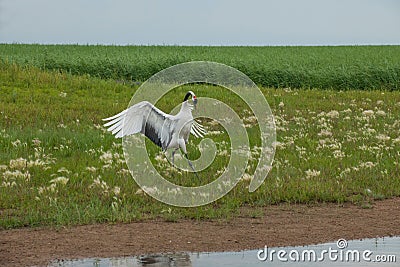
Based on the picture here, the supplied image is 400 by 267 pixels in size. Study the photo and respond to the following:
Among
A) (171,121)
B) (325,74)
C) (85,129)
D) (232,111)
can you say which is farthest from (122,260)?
(325,74)

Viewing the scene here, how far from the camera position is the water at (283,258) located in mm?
10977

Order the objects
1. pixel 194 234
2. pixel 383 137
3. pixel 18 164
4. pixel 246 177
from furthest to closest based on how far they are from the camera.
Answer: pixel 383 137, pixel 18 164, pixel 246 177, pixel 194 234

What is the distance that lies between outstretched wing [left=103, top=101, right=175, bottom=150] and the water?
462 cm

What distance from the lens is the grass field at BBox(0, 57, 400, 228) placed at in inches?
570

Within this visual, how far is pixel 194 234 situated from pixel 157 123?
379 cm

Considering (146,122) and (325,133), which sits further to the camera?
(325,133)

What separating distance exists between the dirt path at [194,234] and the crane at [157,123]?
2.45 metres

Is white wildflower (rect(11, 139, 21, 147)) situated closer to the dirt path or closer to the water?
the dirt path

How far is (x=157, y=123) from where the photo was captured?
15875 mm

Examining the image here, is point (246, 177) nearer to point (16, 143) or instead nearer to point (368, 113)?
point (16, 143)

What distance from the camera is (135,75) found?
4447 cm

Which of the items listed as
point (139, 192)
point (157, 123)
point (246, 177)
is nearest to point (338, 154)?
point (246, 177)

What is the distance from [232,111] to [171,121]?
1177 centimetres

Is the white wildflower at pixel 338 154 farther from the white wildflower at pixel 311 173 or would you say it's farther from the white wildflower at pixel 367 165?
the white wildflower at pixel 311 173
